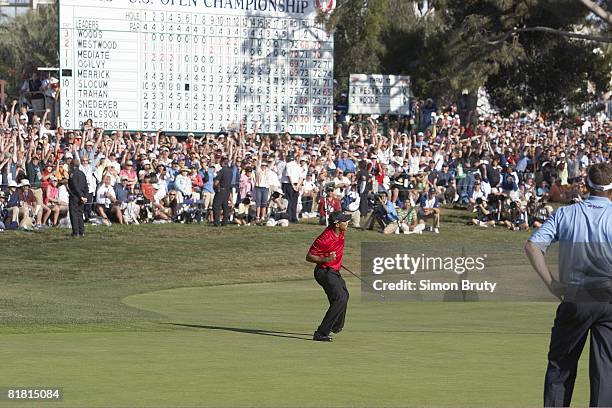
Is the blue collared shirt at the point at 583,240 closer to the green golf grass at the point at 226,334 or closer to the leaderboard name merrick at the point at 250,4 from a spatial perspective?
the green golf grass at the point at 226,334

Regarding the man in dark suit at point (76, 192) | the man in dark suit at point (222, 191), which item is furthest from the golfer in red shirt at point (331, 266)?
the man in dark suit at point (222, 191)

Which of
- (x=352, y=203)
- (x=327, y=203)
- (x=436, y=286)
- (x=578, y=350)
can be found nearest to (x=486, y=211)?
(x=352, y=203)

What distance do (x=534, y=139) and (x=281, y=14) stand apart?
11.4 metres

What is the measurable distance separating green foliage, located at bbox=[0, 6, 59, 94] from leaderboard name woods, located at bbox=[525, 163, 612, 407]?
5373cm

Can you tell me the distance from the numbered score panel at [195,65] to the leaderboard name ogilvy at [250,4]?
30 millimetres

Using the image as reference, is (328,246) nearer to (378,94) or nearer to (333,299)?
(333,299)

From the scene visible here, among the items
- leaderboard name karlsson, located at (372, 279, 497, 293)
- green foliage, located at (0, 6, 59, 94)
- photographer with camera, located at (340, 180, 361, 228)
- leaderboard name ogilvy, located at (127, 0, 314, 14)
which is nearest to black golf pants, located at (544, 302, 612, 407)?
leaderboard name karlsson, located at (372, 279, 497, 293)

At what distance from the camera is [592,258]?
309 inches

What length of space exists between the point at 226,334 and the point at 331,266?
1.78 meters

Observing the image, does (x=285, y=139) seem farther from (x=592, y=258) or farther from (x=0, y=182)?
(x=592, y=258)

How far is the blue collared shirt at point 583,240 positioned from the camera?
782 centimetres

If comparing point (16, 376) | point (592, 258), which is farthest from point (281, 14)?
point (592, 258)

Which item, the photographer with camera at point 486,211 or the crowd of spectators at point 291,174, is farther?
the photographer with camera at point 486,211

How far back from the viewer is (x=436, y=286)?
2095 cm
